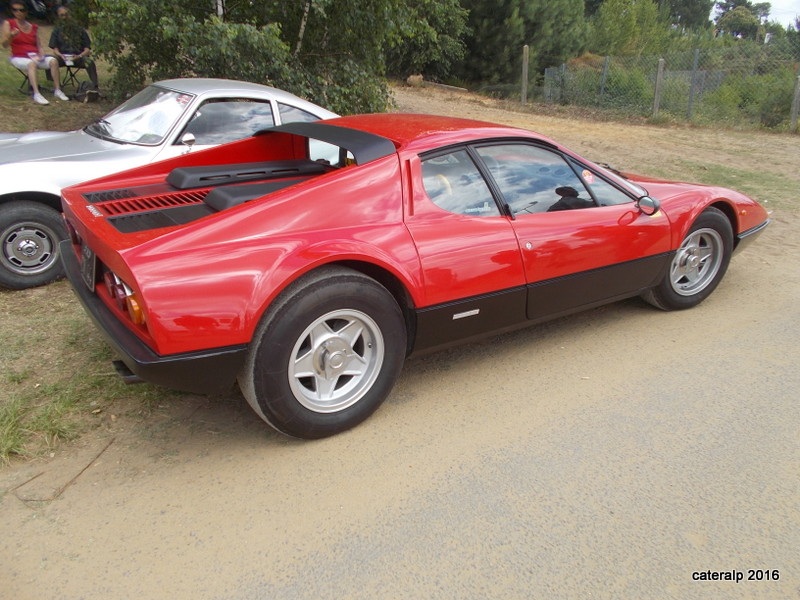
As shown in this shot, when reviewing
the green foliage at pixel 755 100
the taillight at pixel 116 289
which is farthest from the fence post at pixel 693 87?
the taillight at pixel 116 289

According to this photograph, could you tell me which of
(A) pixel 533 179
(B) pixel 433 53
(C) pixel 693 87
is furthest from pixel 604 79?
(A) pixel 533 179

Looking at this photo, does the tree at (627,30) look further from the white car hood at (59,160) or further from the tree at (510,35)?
the white car hood at (59,160)

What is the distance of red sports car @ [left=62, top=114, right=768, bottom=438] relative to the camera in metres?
2.70

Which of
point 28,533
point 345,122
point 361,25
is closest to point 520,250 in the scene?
point 345,122

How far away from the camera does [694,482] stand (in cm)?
282

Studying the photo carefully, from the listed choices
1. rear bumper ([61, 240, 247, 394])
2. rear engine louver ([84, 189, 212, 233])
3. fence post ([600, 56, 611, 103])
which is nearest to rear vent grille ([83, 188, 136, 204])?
rear engine louver ([84, 189, 212, 233])

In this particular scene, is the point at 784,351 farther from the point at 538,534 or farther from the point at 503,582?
the point at 503,582

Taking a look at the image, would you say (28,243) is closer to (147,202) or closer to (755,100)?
(147,202)

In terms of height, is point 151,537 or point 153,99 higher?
point 153,99

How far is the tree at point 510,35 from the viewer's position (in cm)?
2162

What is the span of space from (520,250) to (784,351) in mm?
1947

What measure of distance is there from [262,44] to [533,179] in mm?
5210

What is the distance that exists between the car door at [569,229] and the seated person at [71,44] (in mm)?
9551

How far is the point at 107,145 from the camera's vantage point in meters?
5.34
